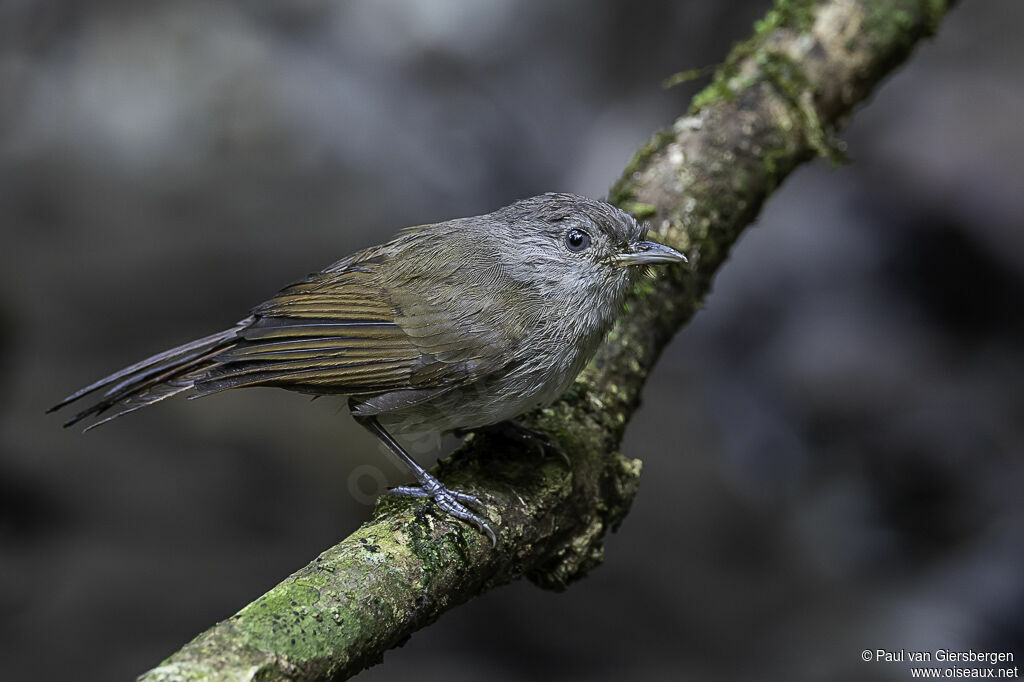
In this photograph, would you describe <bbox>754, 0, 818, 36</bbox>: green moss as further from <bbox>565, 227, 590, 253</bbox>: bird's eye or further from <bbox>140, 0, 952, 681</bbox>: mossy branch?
<bbox>565, 227, 590, 253</bbox>: bird's eye

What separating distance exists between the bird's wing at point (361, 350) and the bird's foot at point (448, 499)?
282 millimetres

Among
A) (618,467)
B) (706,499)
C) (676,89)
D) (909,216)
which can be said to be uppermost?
(676,89)

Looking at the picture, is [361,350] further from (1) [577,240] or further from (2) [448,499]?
(1) [577,240]

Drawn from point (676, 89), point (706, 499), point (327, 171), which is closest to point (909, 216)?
point (676, 89)

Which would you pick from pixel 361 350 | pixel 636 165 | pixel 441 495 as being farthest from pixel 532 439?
pixel 636 165

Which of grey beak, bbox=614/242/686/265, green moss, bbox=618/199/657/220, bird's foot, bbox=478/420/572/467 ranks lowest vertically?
bird's foot, bbox=478/420/572/467

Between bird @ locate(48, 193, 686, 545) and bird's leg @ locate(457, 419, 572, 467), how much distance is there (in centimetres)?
3

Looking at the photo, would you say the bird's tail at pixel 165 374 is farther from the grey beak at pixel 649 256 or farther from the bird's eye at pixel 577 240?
the grey beak at pixel 649 256

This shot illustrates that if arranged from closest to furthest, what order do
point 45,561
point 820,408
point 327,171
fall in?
point 45,561
point 820,408
point 327,171

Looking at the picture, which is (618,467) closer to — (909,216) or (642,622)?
(642,622)

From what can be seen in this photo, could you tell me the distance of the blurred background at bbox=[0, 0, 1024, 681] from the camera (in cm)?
568

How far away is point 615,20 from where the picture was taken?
8.34 meters

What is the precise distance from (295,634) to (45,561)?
14.1 feet

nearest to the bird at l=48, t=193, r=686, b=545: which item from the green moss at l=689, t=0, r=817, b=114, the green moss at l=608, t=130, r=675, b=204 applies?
the green moss at l=608, t=130, r=675, b=204
